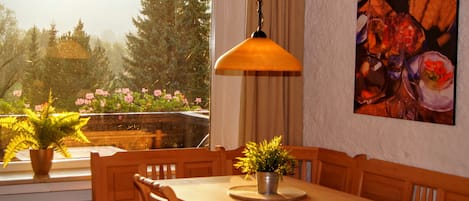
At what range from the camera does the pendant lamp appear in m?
2.81

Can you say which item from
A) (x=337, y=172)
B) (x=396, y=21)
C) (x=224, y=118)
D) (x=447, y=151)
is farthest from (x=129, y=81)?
(x=447, y=151)

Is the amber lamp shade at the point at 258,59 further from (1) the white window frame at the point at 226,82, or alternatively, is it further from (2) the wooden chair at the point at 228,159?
(1) the white window frame at the point at 226,82

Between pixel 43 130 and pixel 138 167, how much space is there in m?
0.61

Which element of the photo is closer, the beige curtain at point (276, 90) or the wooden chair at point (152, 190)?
the wooden chair at point (152, 190)

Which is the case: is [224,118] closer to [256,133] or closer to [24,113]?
[256,133]

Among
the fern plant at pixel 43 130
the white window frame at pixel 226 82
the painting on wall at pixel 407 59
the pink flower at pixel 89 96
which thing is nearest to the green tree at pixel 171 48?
the white window frame at pixel 226 82

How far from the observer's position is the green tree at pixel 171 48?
13.9ft

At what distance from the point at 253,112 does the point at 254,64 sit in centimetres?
143

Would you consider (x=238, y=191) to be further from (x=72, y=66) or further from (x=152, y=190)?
(x=72, y=66)

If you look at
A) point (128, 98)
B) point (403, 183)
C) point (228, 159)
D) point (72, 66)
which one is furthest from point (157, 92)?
point (403, 183)

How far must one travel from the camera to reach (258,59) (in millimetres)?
2812

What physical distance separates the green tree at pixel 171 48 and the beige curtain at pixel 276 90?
1.22 ft

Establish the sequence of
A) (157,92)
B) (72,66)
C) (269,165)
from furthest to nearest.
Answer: (157,92), (72,66), (269,165)

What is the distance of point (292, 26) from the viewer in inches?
169
